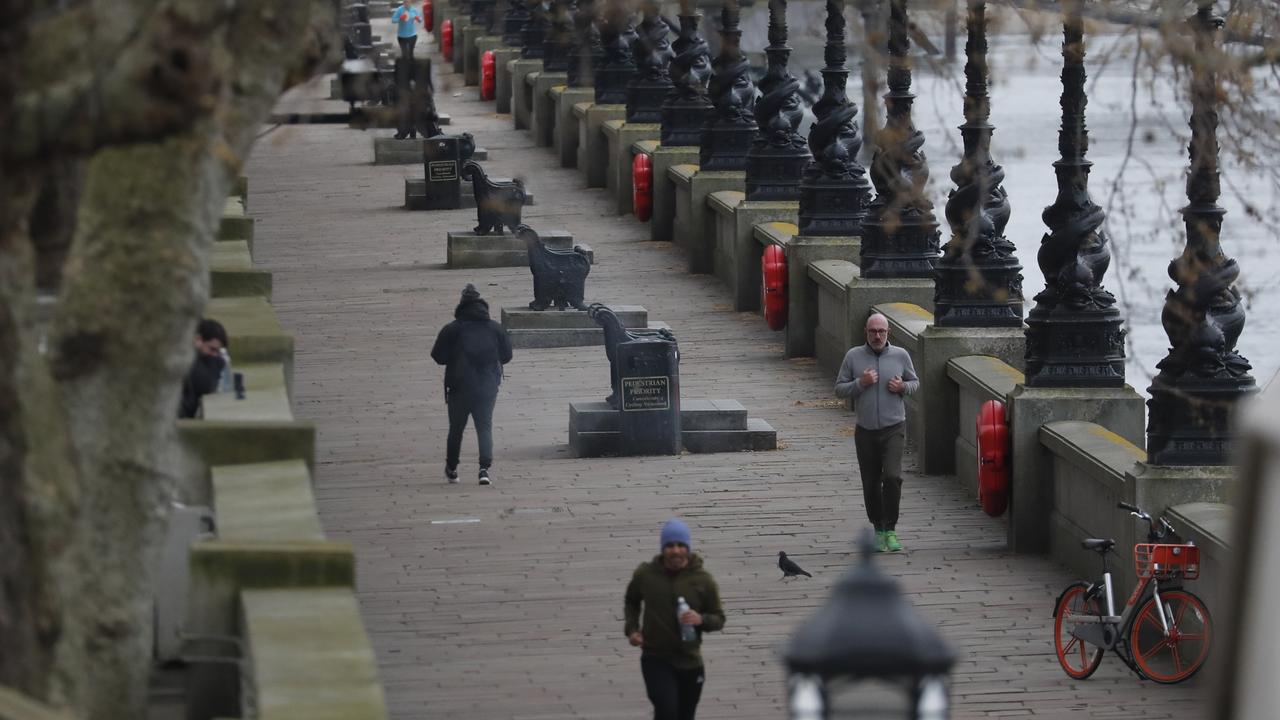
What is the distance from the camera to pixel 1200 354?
15.1 metres

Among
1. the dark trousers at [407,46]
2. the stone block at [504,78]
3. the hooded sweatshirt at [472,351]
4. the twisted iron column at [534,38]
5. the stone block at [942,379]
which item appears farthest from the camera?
the stone block at [504,78]

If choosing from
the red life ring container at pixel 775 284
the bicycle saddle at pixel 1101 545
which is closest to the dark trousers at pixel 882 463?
the bicycle saddle at pixel 1101 545

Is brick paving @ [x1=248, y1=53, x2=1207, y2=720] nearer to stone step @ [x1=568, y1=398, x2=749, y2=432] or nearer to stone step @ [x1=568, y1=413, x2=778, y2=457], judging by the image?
stone step @ [x1=568, y1=413, x2=778, y2=457]

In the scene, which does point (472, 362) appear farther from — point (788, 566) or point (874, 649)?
point (874, 649)

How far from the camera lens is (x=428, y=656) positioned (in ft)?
46.6

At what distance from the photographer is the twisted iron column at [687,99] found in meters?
35.2

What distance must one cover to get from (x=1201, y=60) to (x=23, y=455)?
183 inches

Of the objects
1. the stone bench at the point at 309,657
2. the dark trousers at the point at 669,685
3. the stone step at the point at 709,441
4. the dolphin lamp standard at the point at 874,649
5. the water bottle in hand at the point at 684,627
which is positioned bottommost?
the stone step at the point at 709,441

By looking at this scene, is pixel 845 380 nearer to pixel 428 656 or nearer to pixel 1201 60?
pixel 428 656

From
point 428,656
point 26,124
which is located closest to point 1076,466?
point 428,656

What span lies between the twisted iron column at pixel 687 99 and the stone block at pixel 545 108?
9.84 meters

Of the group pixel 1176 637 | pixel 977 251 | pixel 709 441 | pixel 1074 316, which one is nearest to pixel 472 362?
pixel 709 441

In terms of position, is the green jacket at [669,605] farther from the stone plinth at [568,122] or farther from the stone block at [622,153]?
the stone plinth at [568,122]

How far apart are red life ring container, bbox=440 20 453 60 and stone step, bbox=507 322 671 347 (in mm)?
37312
